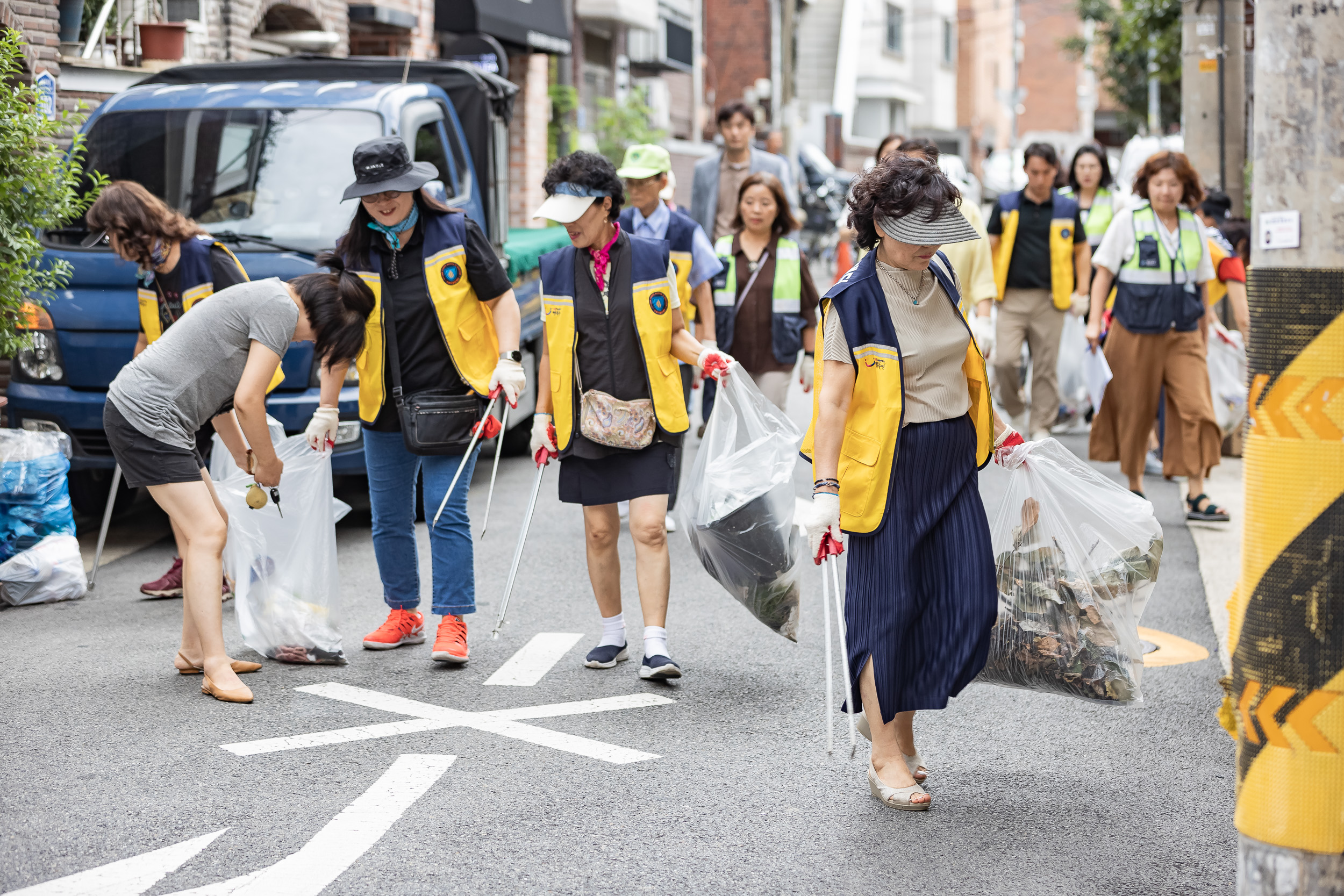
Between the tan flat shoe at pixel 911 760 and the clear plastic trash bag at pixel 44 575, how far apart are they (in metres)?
3.85

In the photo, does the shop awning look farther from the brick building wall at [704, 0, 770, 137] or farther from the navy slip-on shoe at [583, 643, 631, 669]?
the brick building wall at [704, 0, 770, 137]

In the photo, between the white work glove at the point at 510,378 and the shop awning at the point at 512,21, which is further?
the shop awning at the point at 512,21

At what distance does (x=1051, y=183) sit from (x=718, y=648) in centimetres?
505

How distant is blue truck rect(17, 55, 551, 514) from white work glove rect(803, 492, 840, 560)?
381 centimetres

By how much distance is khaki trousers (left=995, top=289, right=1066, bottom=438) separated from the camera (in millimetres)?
9695

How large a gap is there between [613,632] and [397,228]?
5.49 feet

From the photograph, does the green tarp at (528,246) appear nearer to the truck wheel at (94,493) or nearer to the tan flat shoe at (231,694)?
the truck wheel at (94,493)

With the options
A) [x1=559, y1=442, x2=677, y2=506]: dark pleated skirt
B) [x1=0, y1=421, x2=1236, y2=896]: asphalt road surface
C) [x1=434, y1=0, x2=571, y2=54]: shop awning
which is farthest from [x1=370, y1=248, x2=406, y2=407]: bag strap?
[x1=434, y1=0, x2=571, y2=54]: shop awning

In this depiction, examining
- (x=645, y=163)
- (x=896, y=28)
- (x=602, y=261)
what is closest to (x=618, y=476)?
(x=602, y=261)

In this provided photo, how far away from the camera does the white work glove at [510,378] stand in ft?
17.6

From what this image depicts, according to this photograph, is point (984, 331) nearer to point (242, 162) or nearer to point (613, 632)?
point (613, 632)

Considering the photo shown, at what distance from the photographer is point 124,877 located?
3594 mm

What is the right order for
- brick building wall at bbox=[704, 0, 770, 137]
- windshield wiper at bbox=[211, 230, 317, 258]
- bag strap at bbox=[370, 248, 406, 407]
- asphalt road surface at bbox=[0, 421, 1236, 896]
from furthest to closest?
brick building wall at bbox=[704, 0, 770, 137] < windshield wiper at bbox=[211, 230, 317, 258] < bag strap at bbox=[370, 248, 406, 407] < asphalt road surface at bbox=[0, 421, 1236, 896]

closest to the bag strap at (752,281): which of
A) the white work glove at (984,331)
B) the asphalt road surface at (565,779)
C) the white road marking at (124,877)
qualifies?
the white work glove at (984,331)
